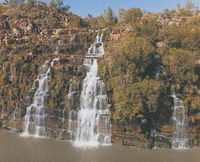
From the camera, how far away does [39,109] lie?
36.3 m

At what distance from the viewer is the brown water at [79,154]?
25953 millimetres

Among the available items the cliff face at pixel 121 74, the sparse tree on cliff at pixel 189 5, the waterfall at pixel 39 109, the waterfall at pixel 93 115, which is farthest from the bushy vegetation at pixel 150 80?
the sparse tree on cliff at pixel 189 5

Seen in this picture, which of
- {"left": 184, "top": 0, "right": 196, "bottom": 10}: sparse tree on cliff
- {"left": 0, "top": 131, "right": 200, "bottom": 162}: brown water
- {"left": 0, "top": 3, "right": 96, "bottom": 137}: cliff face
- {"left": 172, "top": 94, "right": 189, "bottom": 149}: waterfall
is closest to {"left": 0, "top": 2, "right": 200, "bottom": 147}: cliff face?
{"left": 0, "top": 3, "right": 96, "bottom": 137}: cliff face

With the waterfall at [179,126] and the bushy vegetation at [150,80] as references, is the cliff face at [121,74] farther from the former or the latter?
the waterfall at [179,126]

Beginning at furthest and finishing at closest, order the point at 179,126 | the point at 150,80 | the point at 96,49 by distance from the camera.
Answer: the point at 96,49 → the point at 150,80 → the point at 179,126

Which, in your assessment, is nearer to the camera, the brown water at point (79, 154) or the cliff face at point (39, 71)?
the brown water at point (79, 154)

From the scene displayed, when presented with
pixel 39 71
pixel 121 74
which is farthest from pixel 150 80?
pixel 39 71

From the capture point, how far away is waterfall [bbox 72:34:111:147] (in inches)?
1243

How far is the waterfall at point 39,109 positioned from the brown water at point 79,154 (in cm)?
440

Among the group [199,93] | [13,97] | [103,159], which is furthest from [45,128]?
[199,93]

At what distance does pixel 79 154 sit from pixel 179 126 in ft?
40.4

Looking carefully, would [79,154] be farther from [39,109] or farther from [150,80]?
[150,80]

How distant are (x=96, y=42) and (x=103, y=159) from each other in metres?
22.1

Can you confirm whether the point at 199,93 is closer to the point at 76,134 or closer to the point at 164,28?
the point at 164,28
